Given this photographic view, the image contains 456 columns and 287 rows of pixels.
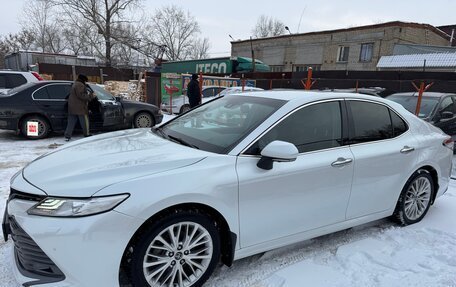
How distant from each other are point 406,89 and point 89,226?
17519 mm

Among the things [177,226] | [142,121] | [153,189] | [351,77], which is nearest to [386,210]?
[177,226]

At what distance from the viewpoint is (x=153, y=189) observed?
211 centimetres

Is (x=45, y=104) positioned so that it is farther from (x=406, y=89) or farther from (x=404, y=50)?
(x=404, y=50)

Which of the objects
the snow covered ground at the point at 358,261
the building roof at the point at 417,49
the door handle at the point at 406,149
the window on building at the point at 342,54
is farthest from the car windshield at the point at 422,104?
the window on building at the point at 342,54

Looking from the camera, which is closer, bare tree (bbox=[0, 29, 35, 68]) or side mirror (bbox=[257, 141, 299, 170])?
side mirror (bbox=[257, 141, 299, 170])

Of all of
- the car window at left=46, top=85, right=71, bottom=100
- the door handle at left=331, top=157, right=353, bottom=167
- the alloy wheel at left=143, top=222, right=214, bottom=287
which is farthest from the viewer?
the car window at left=46, top=85, right=71, bottom=100

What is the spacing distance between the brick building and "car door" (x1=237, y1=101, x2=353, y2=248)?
2838cm

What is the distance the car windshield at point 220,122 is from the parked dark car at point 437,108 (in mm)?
5839

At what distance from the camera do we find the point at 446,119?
7359mm

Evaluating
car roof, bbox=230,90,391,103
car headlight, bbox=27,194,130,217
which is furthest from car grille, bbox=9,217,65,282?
car roof, bbox=230,90,391,103

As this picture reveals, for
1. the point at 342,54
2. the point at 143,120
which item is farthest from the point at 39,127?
the point at 342,54

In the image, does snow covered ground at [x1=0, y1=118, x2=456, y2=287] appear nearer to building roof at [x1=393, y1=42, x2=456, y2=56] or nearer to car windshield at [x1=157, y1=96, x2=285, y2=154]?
car windshield at [x1=157, y1=96, x2=285, y2=154]

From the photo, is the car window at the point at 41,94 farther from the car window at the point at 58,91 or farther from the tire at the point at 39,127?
the tire at the point at 39,127

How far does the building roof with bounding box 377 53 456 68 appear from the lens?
804 inches
